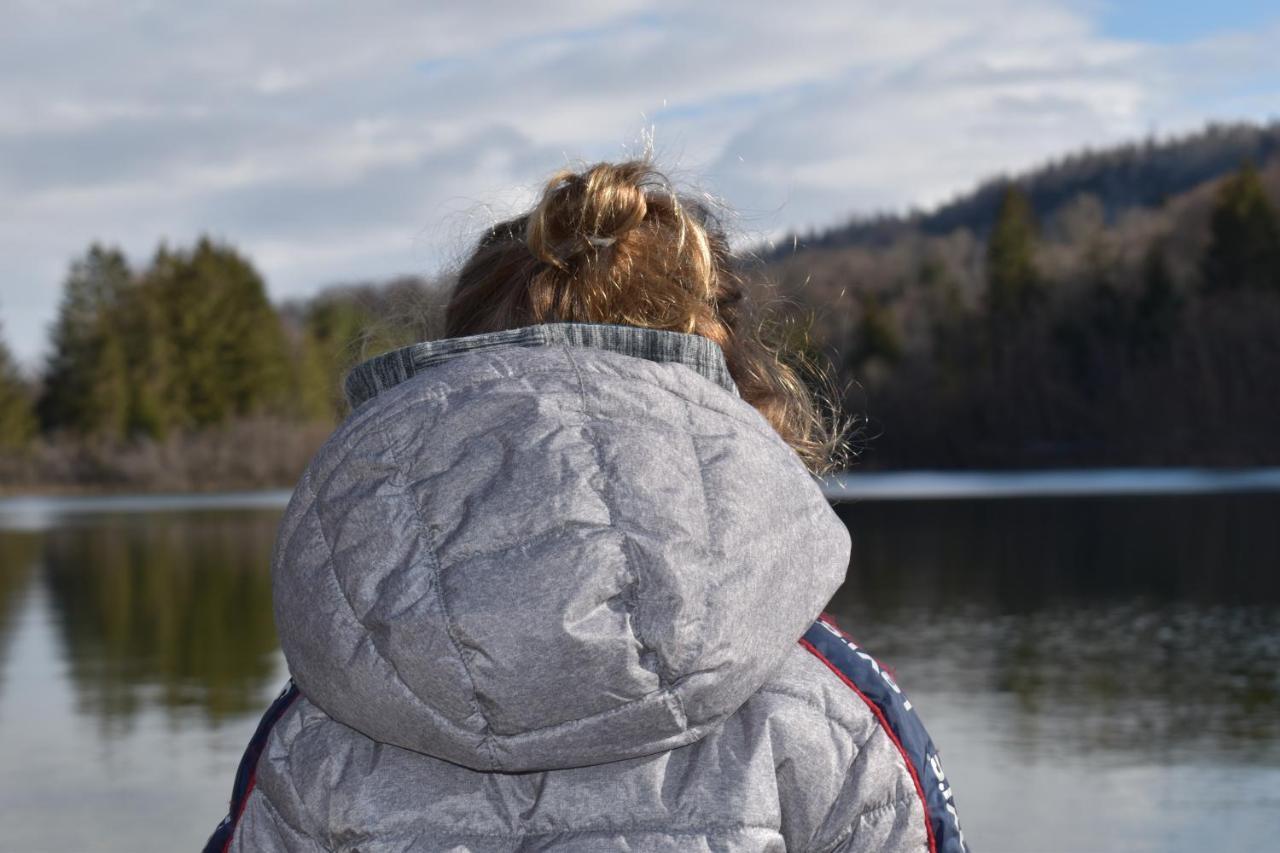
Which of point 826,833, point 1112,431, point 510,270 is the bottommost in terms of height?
point 1112,431

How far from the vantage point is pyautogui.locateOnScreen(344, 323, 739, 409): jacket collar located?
111 centimetres

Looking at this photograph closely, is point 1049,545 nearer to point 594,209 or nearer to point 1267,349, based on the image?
point 594,209

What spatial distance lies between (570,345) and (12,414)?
2153 inches

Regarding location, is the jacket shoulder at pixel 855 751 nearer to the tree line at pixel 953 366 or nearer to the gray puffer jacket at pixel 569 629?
the gray puffer jacket at pixel 569 629

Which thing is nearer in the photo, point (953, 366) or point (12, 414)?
point (12, 414)

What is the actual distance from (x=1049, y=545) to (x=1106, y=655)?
897 centimetres

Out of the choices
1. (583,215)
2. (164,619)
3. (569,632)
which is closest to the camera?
(569,632)

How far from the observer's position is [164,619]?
43.5 feet

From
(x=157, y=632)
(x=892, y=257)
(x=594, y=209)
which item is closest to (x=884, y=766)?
(x=594, y=209)

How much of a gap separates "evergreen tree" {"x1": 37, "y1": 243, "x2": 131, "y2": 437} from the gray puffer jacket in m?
54.2

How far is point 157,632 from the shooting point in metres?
12.4

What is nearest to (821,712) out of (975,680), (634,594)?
(634,594)

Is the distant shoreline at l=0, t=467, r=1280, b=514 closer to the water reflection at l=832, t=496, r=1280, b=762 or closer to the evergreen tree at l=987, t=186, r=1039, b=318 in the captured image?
the water reflection at l=832, t=496, r=1280, b=762

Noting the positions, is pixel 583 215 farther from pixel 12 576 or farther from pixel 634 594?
pixel 12 576
